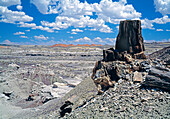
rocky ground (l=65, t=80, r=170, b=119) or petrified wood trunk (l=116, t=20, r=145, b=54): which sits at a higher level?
petrified wood trunk (l=116, t=20, r=145, b=54)

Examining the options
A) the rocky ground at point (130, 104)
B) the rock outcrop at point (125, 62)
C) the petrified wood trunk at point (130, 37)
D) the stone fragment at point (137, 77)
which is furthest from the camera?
the petrified wood trunk at point (130, 37)

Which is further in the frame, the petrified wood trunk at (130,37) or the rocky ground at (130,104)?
the petrified wood trunk at (130,37)

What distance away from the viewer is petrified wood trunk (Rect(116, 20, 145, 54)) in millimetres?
11023

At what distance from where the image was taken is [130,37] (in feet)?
36.9

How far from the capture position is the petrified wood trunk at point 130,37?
36.2 feet

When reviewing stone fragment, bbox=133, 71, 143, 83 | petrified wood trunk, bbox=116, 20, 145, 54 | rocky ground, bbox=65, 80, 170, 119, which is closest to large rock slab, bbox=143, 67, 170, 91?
rocky ground, bbox=65, 80, 170, 119

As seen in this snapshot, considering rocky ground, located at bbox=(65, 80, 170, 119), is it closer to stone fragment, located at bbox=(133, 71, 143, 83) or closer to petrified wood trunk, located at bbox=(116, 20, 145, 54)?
stone fragment, located at bbox=(133, 71, 143, 83)

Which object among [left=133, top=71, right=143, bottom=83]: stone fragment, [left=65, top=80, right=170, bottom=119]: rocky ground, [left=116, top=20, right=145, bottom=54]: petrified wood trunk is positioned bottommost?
[left=65, top=80, right=170, bottom=119]: rocky ground

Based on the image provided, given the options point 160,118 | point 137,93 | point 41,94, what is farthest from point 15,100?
point 160,118

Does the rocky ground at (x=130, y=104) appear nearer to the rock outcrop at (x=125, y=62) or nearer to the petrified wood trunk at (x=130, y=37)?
the rock outcrop at (x=125, y=62)

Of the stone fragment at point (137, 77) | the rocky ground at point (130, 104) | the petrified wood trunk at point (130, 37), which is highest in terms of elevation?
the petrified wood trunk at point (130, 37)

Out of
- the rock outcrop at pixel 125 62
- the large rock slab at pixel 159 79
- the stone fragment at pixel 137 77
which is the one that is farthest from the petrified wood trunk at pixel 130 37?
the large rock slab at pixel 159 79

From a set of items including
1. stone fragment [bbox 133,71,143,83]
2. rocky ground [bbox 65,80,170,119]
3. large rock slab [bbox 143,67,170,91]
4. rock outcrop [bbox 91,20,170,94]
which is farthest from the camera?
rock outcrop [bbox 91,20,170,94]

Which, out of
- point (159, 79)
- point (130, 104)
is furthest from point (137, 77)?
point (130, 104)
